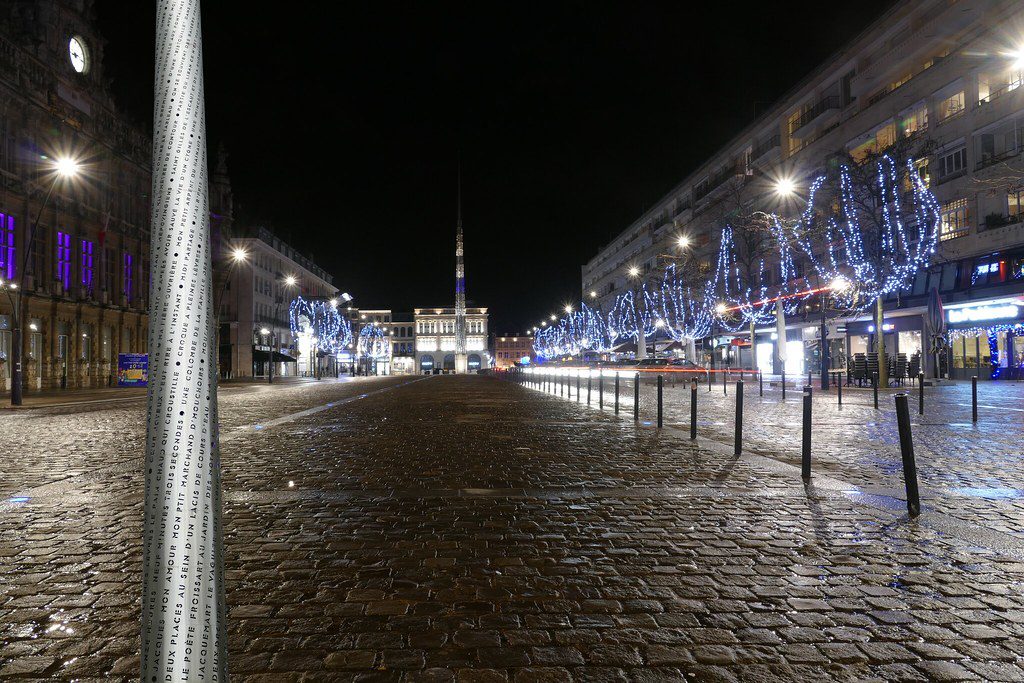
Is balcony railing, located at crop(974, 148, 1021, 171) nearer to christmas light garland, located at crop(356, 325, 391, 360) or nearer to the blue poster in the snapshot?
the blue poster

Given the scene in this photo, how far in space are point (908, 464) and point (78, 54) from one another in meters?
46.7

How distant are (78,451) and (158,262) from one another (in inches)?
413

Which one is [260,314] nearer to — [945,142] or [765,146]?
[765,146]

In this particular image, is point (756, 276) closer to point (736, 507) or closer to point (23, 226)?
point (23, 226)

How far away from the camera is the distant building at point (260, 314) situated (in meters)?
68.6

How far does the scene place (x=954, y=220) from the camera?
35.1 m

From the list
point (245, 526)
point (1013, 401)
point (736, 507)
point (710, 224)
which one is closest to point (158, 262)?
point (245, 526)

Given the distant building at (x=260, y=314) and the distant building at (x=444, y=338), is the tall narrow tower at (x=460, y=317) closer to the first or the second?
the distant building at (x=444, y=338)

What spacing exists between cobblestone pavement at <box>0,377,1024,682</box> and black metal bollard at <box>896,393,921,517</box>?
20 centimetres

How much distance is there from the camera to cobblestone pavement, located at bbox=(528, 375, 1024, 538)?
673 centimetres

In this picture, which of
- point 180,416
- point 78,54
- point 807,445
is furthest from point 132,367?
point 180,416

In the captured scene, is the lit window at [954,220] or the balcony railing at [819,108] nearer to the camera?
the lit window at [954,220]

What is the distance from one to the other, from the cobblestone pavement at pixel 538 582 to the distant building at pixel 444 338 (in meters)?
153

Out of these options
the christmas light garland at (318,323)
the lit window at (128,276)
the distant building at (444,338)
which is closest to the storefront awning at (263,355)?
the christmas light garland at (318,323)
